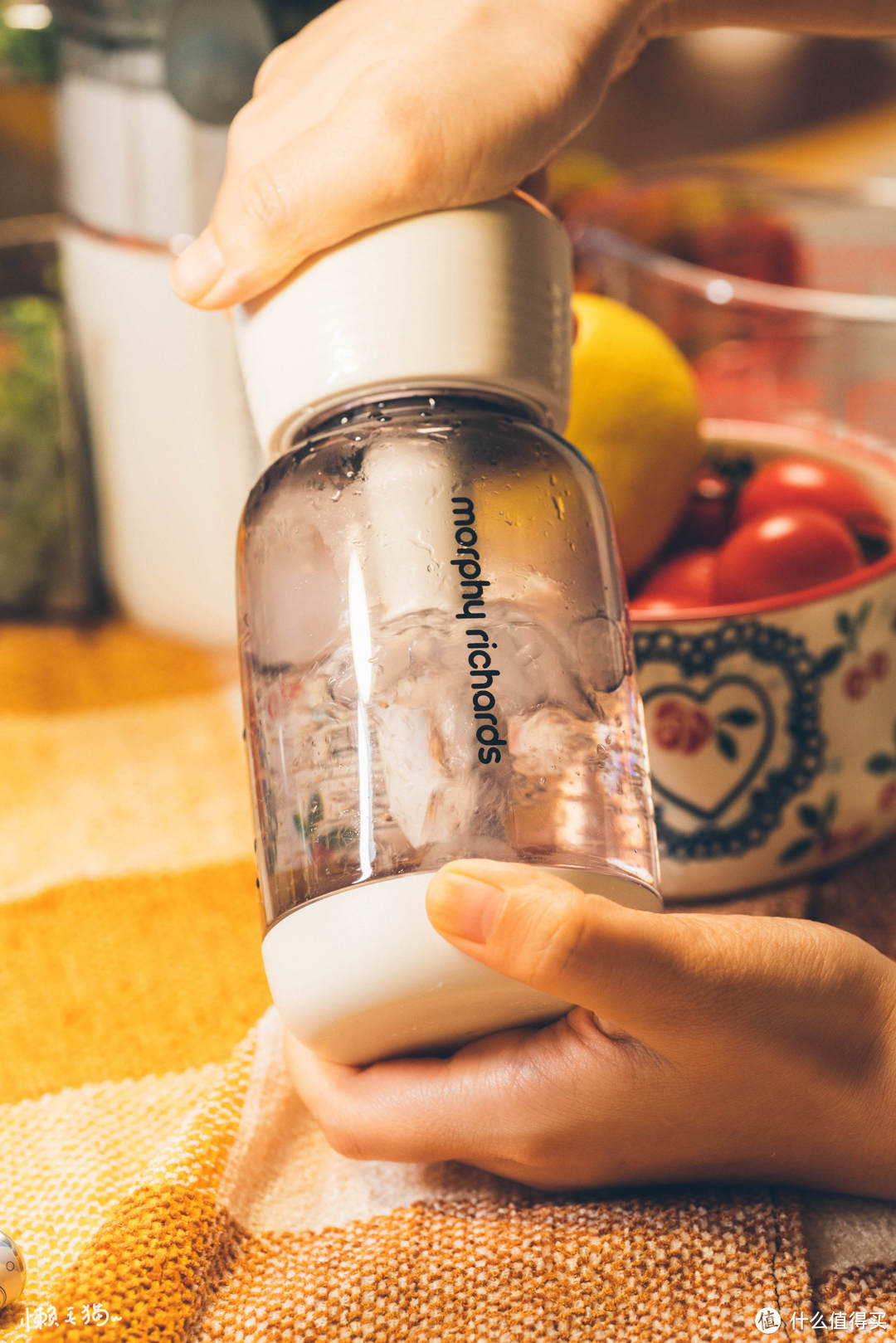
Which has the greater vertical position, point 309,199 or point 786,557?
point 309,199

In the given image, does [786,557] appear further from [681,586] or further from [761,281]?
[761,281]

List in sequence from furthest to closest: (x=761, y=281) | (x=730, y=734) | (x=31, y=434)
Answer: (x=761, y=281), (x=31, y=434), (x=730, y=734)

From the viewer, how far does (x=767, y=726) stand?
1.48ft

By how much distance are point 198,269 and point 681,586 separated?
0.23 m

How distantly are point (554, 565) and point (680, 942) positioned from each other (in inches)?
4.5

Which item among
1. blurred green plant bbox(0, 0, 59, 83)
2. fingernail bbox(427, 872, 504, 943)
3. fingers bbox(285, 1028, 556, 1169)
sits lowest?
fingers bbox(285, 1028, 556, 1169)

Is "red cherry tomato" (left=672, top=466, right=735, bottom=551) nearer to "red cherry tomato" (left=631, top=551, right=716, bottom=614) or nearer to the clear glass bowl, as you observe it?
"red cherry tomato" (left=631, top=551, right=716, bottom=614)

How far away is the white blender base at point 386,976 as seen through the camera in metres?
0.29

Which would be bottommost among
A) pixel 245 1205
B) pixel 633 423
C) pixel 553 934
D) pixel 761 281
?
pixel 245 1205

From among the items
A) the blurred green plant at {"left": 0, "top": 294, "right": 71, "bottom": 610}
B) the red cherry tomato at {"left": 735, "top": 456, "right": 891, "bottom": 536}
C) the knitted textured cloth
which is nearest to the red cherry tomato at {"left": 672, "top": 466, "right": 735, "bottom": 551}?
the red cherry tomato at {"left": 735, "top": 456, "right": 891, "bottom": 536}

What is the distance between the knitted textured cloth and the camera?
32 centimetres

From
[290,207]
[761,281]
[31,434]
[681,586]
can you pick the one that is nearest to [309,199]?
[290,207]

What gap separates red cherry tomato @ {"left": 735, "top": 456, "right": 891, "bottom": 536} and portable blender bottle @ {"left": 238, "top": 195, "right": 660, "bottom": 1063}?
6.6 inches

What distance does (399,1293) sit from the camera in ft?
1.06
